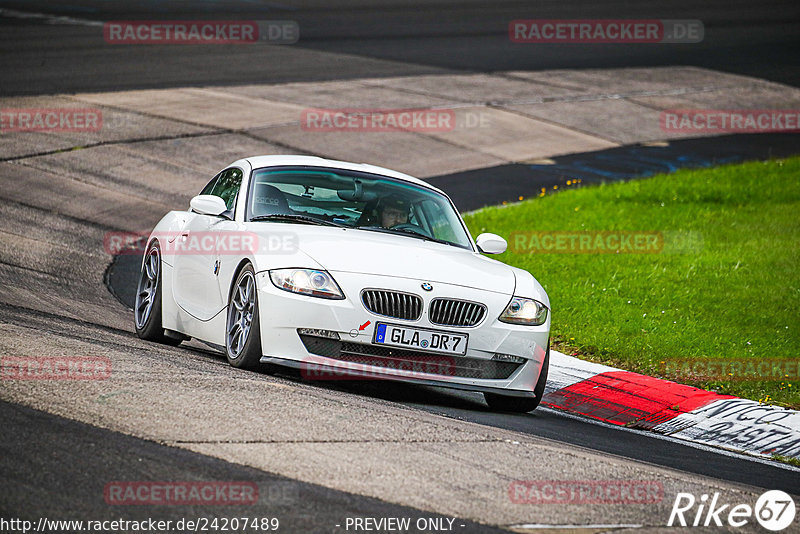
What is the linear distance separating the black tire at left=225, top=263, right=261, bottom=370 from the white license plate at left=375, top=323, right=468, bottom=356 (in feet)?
2.64

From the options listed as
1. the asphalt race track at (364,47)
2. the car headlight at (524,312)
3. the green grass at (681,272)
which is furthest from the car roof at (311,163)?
the asphalt race track at (364,47)

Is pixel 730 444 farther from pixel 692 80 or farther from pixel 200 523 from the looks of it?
pixel 692 80

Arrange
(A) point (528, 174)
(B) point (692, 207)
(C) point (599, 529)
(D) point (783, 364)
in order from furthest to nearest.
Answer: (A) point (528, 174) < (B) point (692, 207) < (D) point (783, 364) < (C) point (599, 529)

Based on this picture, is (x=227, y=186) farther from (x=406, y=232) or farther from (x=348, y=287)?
(x=348, y=287)

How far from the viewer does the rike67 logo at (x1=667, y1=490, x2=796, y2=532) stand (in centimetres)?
537

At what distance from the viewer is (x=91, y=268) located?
12.6 meters

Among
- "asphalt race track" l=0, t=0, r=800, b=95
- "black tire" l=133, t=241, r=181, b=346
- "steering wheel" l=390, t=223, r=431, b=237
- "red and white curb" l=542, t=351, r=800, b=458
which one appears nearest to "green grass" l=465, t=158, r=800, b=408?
"red and white curb" l=542, t=351, r=800, b=458

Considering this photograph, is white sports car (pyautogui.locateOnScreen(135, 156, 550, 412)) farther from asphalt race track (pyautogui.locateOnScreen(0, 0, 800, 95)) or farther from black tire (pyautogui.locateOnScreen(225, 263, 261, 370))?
asphalt race track (pyautogui.locateOnScreen(0, 0, 800, 95))

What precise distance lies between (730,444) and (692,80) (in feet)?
70.7

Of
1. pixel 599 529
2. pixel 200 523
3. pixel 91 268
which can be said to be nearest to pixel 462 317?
pixel 599 529

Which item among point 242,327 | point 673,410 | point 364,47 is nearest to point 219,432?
point 242,327

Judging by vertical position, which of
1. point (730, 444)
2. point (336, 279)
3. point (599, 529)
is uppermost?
point (336, 279)

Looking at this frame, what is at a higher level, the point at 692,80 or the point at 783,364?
the point at 692,80

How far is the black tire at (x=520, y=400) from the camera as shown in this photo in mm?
8109
